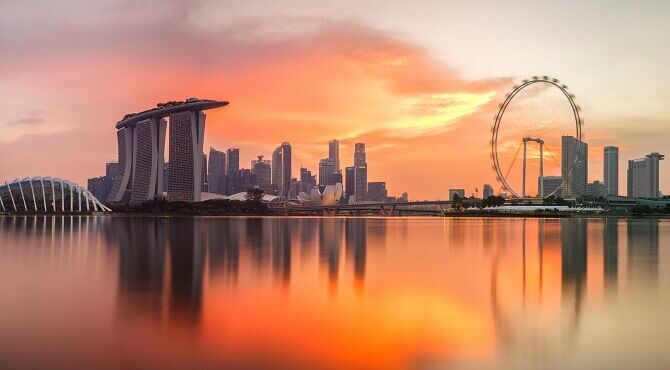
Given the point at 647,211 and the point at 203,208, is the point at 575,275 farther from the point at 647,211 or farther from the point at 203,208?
the point at 647,211

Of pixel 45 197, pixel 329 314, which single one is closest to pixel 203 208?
pixel 45 197

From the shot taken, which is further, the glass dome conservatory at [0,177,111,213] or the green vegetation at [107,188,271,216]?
the glass dome conservatory at [0,177,111,213]

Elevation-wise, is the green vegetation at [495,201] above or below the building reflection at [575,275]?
above

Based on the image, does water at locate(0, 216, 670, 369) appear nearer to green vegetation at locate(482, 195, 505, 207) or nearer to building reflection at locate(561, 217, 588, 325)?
building reflection at locate(561, 217, 588, 325)

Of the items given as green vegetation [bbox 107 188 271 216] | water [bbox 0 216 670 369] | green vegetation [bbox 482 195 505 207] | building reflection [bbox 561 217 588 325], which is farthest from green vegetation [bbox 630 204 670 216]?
water [bbox 0 216 670 369]

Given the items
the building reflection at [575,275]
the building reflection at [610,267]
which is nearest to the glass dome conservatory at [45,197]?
the building reflection at [575,275]

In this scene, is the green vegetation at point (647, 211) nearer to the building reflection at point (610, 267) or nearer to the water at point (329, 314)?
the building reflection at point (610, 267)
